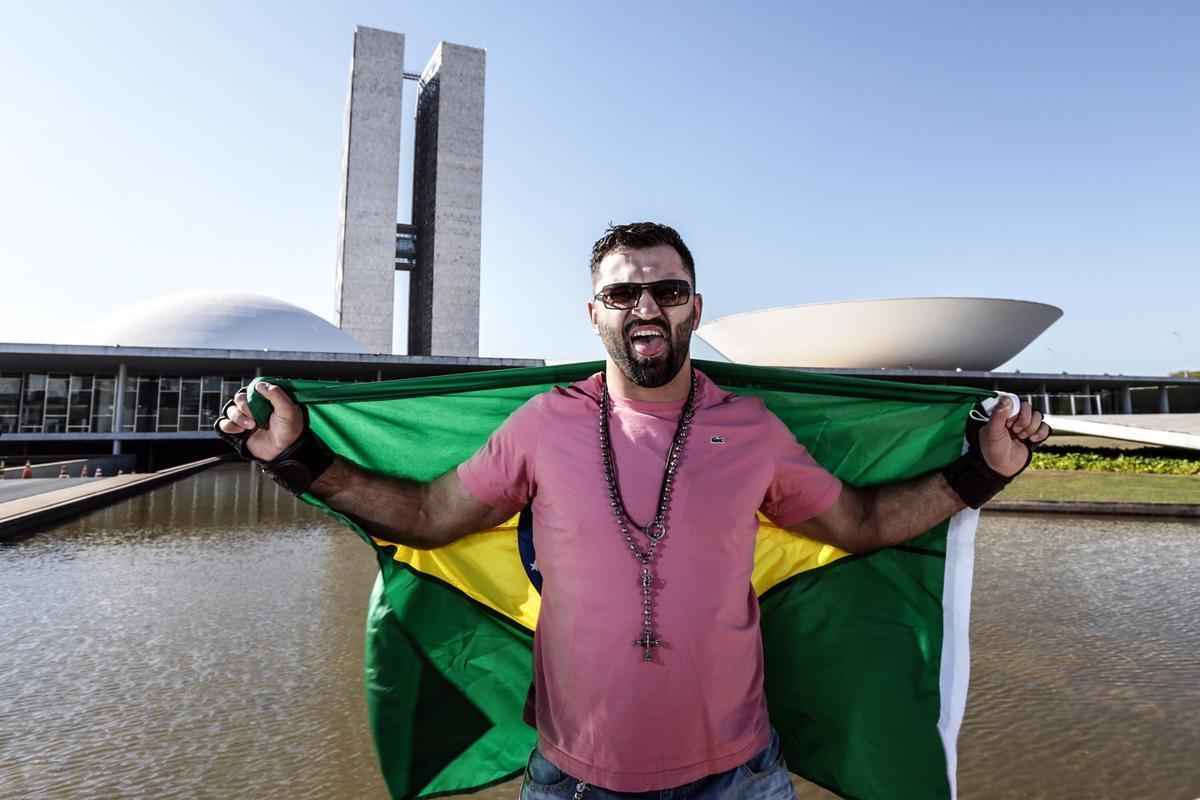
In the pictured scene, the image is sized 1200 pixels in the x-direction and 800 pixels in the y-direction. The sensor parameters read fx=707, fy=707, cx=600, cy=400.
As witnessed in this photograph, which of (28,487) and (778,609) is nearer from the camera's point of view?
(778,609)

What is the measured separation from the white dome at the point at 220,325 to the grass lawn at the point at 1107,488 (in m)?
32.9

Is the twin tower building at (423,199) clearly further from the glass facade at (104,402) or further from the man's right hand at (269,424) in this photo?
the man's right hand at (269,424)

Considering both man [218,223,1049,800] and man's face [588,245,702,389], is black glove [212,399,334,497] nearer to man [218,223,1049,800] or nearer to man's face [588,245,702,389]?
man [218,223,1049,800]

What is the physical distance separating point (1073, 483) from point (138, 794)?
1418 centimetres

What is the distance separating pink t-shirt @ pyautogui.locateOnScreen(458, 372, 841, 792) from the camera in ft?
4.97

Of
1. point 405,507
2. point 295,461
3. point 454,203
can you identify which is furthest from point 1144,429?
point 454,203

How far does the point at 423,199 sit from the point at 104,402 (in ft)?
91.3

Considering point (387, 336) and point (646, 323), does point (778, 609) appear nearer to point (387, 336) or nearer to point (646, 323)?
point (646, 323)

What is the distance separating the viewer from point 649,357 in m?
1.73

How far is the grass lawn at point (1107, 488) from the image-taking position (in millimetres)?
10859

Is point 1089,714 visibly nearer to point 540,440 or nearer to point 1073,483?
point 540,440

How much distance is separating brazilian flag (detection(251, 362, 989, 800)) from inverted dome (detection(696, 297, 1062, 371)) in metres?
32.7

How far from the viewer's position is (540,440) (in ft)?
5.61

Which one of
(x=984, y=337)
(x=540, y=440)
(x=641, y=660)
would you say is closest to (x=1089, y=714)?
(x=641, y=660)
